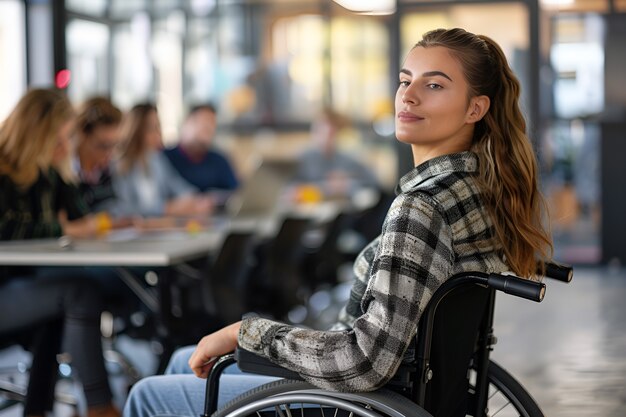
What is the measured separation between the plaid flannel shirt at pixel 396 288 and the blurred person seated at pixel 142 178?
371 cm

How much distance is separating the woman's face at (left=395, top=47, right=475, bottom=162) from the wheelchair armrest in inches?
22.4

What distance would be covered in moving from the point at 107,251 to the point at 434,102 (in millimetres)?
2130

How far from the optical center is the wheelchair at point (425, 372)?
2.00 metres

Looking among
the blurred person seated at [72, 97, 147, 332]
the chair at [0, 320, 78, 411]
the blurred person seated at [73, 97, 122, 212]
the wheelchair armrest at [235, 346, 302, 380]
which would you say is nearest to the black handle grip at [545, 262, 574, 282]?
the wheelchair armrest at [235, 346, 302, 380]

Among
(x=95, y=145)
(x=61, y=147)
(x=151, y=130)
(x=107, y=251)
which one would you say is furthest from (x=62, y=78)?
(x=107, y=251)

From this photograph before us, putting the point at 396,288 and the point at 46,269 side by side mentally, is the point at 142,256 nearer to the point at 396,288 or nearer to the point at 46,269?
the point at 46,269

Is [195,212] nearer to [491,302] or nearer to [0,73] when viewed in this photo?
[0,73]

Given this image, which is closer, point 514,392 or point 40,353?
point 514,392

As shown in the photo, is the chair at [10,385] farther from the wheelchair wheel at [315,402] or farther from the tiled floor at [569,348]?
the wheelchair wheel at [315,402]

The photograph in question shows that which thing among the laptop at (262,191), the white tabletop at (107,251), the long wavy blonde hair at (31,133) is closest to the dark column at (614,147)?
the laptop at (262,191)

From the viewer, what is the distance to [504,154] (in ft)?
7.31

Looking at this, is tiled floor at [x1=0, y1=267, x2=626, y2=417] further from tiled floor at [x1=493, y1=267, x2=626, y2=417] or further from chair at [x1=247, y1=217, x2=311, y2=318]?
chair at [x1=247, y1=217, x2=311, y2=318]

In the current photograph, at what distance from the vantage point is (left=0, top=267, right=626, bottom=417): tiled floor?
441cm

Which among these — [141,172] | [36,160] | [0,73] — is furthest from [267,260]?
[0,73]
